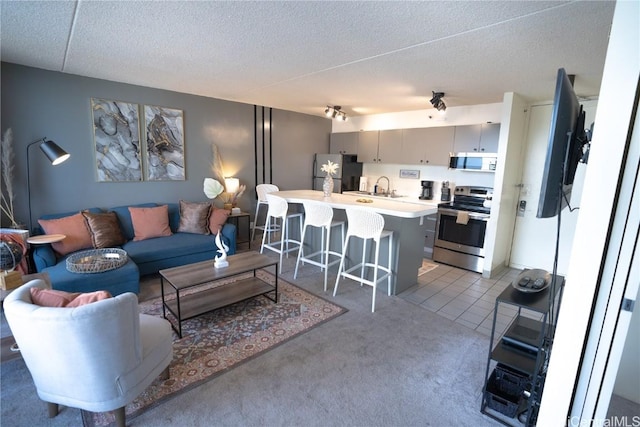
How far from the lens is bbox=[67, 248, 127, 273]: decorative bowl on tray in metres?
2.81

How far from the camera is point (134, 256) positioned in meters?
3.41

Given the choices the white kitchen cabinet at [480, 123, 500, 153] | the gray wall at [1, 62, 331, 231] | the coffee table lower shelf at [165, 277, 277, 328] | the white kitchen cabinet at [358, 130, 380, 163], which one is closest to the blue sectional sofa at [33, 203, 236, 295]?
the gray wall at [1, 62, 331, 231]

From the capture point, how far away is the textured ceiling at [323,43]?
187 cm

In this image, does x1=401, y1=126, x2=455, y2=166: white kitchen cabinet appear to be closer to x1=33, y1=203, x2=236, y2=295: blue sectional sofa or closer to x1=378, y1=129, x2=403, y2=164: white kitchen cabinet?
x1=378, y1=129, x2=403, y2=164: white kitchen cabinet

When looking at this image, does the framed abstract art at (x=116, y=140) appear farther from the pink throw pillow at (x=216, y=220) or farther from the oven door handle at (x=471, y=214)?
the oven door handle at (x=471, y=214)

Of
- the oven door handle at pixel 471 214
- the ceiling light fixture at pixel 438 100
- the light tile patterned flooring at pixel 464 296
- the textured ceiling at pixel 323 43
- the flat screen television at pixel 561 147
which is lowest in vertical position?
the light tile patterned flooring at pixel 464 296

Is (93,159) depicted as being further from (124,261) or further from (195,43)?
(195,43)

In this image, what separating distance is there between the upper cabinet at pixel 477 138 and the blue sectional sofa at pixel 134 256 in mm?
3721

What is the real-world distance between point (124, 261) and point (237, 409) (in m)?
2.12

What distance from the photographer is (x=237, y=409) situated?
1799mm

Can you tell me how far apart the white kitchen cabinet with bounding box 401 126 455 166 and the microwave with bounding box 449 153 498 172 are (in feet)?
0.40

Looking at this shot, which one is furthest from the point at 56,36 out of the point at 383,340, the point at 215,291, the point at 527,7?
the point at 383,340

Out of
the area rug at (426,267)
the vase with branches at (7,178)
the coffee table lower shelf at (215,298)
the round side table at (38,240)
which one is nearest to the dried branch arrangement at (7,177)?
the vase with branches at (7,178)

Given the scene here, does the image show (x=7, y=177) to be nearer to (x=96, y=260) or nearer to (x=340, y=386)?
(x=96, y=260)
